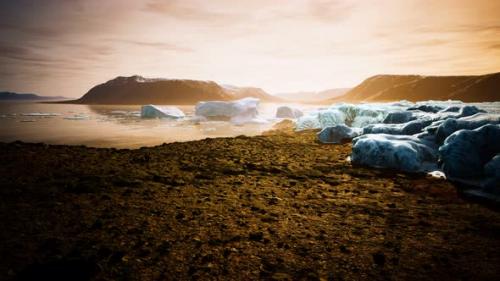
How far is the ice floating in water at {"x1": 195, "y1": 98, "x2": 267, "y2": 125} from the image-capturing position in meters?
36.1

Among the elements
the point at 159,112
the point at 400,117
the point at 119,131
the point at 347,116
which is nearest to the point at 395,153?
the point at 400,117

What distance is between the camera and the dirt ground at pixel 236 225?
3.35m

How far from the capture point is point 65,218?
4508 mm

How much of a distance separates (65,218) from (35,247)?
85 centimetres

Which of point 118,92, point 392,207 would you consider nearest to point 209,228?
point 392,207

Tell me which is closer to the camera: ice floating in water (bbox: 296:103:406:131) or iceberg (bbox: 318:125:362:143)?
iceberg (bbox: 318:125:362:143)

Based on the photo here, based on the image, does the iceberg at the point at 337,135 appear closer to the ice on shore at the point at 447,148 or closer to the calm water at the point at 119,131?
Answer: the ice on shore at the point at 447,148

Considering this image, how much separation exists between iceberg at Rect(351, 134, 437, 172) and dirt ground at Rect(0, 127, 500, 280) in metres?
0.64

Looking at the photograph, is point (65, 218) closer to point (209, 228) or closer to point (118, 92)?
point (209, 228)

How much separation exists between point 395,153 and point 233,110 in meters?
30.6

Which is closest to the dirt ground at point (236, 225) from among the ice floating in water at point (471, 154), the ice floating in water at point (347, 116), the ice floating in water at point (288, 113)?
the ice floating in water at point (471, 154)

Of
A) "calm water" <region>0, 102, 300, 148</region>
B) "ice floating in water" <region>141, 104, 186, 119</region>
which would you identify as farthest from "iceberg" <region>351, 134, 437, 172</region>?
"ice floating in water" <region>141, 104, 186, 119</region>

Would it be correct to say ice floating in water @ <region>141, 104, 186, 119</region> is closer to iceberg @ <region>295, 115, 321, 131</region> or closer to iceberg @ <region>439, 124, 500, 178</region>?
iceberg @ <region>295, 115, 321, 131</region>

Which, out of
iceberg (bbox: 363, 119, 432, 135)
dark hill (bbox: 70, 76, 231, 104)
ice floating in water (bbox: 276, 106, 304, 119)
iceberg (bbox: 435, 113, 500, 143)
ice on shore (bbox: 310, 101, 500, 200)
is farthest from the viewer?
dark hill (bbox: 70, 76, 231, 104)
